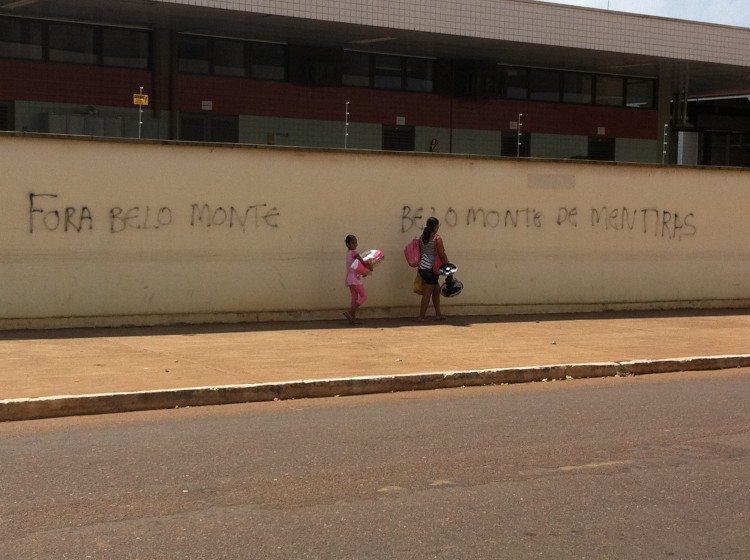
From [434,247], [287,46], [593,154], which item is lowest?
[434,247]

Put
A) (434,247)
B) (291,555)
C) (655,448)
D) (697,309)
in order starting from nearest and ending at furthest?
(291,555)
(655,448)
(434,247)
(697,309)

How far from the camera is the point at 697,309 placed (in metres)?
18.4

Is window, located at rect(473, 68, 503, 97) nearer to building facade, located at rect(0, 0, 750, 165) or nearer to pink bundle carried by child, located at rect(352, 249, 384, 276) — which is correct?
building facade, located at rect(0, 0, 750, 165)

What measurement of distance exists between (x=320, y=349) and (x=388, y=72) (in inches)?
660

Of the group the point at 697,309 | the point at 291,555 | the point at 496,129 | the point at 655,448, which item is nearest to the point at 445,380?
the point at 655,448

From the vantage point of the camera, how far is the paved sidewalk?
34.3 ft

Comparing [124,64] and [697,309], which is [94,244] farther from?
[124,64]

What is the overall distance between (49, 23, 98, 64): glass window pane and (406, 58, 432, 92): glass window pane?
8133 mm

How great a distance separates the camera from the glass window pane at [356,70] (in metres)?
27.5

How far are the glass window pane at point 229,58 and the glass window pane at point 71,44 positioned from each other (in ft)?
9.60

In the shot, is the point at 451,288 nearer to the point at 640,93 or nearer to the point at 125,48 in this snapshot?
the point at 125,48

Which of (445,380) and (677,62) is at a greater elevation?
(677,62)

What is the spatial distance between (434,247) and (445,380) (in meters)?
4.77

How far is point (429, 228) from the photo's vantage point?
599 inches
